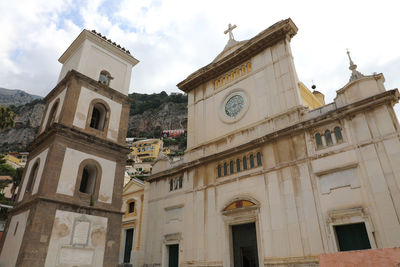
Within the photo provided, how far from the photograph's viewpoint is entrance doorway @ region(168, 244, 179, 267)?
1842 cm

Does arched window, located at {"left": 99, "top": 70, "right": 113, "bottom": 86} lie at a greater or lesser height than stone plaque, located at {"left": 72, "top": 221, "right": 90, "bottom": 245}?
greater

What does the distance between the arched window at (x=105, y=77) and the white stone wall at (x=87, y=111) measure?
61.2 inches

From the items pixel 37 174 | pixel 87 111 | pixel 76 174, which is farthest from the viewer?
pixel 87 111

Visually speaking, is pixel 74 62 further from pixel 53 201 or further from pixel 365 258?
pixel 365 258

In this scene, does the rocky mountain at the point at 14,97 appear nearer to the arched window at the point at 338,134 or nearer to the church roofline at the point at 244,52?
the church roofline at the point at 244,52

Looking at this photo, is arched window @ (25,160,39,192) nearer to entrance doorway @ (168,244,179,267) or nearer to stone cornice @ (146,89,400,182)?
stone cornice @ (146,89,400,182)

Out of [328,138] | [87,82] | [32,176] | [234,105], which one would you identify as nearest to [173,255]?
[32,176]

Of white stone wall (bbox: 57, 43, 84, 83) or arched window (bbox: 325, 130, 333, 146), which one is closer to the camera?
arched window (bbox: 325, 130, 333, 146)

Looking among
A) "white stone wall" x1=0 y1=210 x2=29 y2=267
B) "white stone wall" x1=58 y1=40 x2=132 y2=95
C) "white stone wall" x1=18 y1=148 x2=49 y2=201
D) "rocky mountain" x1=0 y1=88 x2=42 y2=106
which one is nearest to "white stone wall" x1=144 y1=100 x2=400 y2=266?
"white stone wall" x1=0 y1=210 x2=29 y2=267

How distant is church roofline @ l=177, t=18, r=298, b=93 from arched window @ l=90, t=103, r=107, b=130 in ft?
26.3

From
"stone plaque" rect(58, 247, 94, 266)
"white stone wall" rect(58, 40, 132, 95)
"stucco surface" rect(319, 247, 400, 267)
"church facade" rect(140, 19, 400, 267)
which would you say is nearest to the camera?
"stucco surface" rect(319, 247, 400, 267)

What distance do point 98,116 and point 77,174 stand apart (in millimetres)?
4825

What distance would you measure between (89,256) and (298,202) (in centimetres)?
1109

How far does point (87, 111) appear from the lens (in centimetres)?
1730
